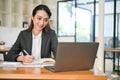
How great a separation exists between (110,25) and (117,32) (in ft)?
1.06

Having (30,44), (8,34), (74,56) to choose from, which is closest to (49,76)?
(74,56)

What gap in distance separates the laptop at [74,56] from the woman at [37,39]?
66cm

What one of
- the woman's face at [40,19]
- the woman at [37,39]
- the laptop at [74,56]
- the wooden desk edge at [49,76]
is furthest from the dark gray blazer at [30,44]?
the wooden desk edge at [49,76]

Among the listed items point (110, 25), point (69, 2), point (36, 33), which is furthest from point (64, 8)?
point (36, 33)

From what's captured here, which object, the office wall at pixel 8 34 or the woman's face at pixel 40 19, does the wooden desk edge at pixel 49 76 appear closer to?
the woman's face at pixel 40 19

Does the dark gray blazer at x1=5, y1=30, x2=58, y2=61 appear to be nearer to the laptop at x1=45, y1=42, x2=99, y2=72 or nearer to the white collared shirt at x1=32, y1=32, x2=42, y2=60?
the white collared shirt at x1=32, y1=32, x2=42, y2=60

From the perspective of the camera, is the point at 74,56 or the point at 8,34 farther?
the point at 8,34

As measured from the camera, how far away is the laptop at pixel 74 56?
115 cm

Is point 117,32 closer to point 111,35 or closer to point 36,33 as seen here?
point 111,35

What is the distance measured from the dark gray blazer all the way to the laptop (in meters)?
0.66

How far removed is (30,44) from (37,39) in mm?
79

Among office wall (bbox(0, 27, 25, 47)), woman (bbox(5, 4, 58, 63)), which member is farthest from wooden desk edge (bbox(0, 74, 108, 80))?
office wall (bbox(0, 27, 25, 47))

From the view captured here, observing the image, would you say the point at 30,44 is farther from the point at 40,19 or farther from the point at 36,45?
the point at 40,19

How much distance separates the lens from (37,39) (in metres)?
1.93
